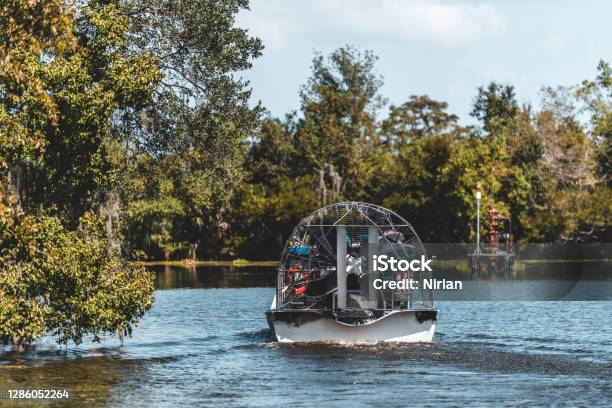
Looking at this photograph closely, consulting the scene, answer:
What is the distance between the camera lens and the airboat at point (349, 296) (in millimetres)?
33906

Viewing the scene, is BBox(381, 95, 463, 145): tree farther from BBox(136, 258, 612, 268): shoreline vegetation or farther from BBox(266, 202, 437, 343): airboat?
BBox(266, 202, 437, 343): airboat

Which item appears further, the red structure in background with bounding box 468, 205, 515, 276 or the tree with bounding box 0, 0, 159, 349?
the red structure in background with bounding box 468, 205, 515, 276

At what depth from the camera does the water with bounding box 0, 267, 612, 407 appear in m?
25.3

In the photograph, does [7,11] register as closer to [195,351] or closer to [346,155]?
[195,351]

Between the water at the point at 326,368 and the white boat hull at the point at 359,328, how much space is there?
578mm

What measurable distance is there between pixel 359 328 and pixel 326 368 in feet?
15.0

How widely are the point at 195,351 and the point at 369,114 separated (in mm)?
88135

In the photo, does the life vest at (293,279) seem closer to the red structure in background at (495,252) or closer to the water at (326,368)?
the water at (326,368)

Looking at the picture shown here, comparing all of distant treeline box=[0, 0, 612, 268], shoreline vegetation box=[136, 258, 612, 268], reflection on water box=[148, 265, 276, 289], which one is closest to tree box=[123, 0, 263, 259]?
distant treeline box=[0, 0, 612, 268]

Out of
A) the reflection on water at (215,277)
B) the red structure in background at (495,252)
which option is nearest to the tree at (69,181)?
the reflection on water at (215,277)

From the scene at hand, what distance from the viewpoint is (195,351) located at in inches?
1375

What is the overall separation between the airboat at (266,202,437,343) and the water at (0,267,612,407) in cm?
75

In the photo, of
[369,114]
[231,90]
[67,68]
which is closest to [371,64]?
[369,114]

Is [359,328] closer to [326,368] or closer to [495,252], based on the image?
[326,368]
